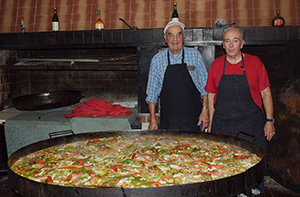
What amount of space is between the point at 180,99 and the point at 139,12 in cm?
233

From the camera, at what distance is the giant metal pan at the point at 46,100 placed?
4.93 metres

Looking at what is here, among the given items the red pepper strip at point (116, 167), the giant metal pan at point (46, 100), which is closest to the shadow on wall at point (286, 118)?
the red pepper strip at point (116, 167)

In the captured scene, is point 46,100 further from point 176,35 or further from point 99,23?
point 176,35

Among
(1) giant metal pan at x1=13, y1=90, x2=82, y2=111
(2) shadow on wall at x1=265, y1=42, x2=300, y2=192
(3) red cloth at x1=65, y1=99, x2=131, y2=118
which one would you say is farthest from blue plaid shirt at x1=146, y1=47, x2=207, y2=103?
(1) giant metal pan at x1=13, y1=90, x2=82, y2=111

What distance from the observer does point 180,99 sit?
3568 millimetres

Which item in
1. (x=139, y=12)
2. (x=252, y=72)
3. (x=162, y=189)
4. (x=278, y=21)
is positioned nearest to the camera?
(x=162, y=189)

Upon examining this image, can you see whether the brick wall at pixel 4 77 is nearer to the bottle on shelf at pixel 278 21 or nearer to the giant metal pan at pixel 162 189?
the giant metal pan at pixel 162 189

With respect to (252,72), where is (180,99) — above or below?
below

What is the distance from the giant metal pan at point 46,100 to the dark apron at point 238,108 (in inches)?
111

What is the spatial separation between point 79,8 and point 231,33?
3328 mm

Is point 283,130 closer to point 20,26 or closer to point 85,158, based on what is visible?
point 85,158

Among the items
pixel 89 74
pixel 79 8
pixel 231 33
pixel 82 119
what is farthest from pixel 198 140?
pixel 79 8

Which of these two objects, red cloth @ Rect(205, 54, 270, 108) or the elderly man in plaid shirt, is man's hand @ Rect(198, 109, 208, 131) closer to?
the elderly man in plaid shirt

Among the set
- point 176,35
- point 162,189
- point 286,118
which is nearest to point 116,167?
point 162,189
